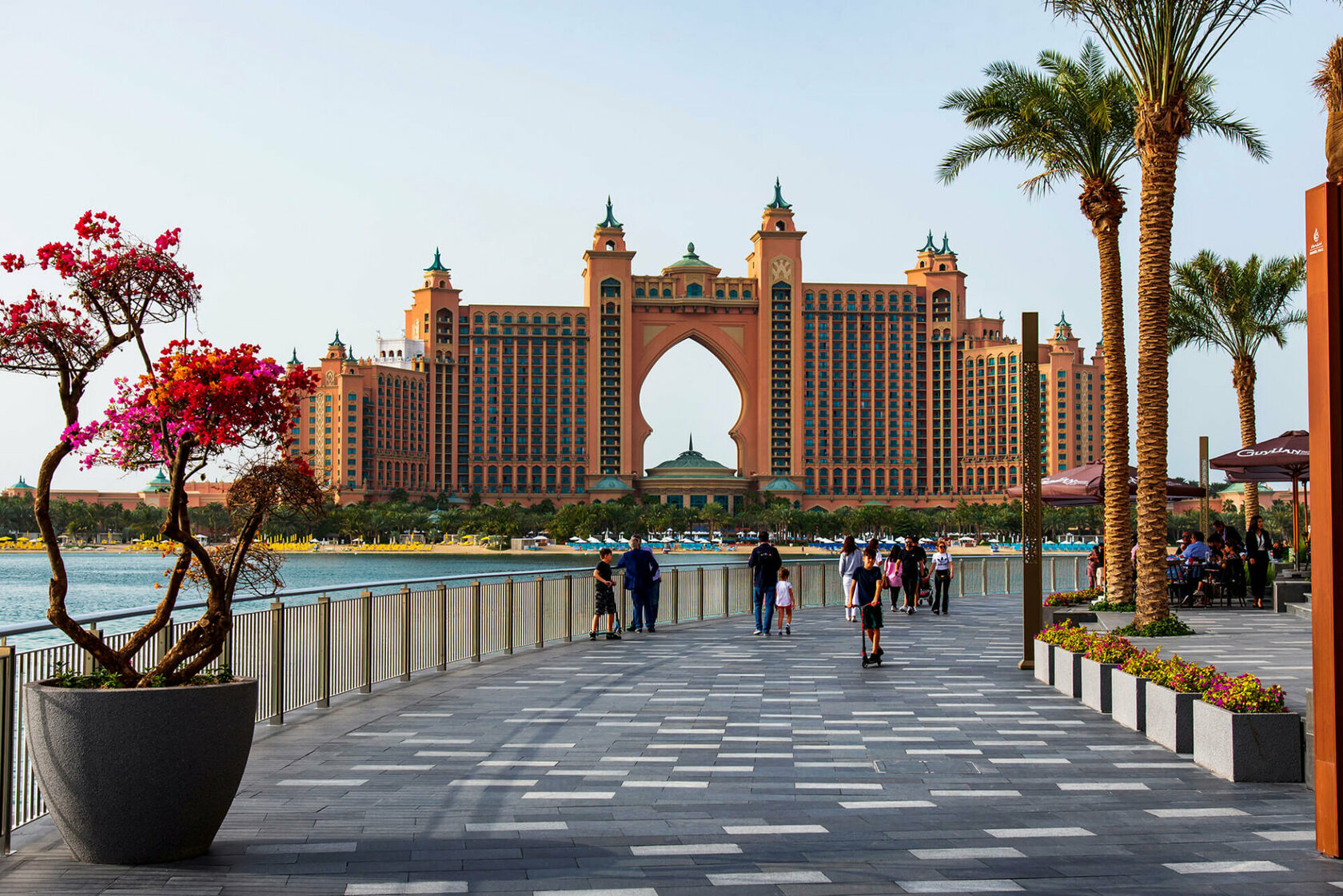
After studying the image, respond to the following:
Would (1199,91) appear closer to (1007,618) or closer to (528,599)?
(1007,618)

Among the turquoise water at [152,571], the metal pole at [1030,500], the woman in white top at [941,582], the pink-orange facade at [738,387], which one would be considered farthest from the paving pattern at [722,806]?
the pink-orange facade at [738,387]

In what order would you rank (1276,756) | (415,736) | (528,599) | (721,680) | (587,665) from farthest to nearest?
(528,599) → (587,665) → (721,680) → (415,736) → (1276,756)

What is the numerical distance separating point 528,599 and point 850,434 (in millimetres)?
155027

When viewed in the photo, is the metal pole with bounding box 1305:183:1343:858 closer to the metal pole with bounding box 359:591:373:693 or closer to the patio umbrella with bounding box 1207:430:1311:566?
the metal pole with bounding box 359:591:373:693

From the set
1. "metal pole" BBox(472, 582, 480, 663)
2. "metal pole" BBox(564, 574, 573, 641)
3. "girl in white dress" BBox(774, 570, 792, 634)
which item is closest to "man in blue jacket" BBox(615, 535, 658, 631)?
"metal pole" BBox(564, 574, 573, 641)

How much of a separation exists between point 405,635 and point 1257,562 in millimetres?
16421

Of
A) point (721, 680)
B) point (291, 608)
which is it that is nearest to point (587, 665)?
point (721, 680)

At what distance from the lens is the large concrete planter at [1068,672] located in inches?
465

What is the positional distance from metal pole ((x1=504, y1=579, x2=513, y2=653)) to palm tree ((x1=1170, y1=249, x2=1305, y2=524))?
2370 cm

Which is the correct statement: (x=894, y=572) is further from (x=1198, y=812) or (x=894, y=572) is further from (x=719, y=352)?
(x=719, y=352)

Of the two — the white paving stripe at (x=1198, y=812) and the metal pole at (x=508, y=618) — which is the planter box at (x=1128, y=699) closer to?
the white paving stripe at (x=1198, y=812)

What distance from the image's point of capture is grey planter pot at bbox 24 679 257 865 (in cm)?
561

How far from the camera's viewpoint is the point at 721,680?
1353 centimetres

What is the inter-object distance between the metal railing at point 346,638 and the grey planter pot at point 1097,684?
6593 mm
